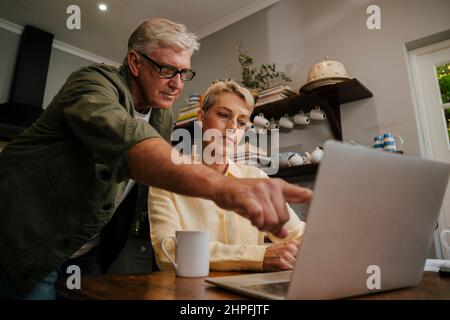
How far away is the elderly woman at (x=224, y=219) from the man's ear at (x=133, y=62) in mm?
420

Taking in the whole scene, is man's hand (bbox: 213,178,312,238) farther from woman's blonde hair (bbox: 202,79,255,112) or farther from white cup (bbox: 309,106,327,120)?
white cup (bbox: 309,106,327,120)

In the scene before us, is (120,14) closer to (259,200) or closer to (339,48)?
(339,48)

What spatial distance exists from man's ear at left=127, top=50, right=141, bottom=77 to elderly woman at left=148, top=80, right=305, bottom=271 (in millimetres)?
420

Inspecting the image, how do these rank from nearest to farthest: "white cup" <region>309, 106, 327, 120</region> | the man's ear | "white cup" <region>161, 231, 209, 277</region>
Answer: "white cup" <region>161, 231, 209, 277</region>, the man's ear, "white cup" <region>309, 106, 327, 120</region>

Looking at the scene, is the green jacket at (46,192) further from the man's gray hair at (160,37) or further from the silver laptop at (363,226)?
the silver laptop at (363,226)

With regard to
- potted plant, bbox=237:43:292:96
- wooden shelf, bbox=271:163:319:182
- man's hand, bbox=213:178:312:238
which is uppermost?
potted plant, bbox=237:43:292:96

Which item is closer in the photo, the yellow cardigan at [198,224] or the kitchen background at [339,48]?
the yellow cardigan at [198,224]

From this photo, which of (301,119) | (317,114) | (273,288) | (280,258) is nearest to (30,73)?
(301,119)

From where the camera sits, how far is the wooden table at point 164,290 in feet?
1.66

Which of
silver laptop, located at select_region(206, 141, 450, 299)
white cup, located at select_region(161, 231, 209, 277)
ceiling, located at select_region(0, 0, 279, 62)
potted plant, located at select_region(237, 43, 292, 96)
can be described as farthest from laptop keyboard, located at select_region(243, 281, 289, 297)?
ceiling, located at select_region(0, 0, 279, 62)

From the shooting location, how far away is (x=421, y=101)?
73.3 inches

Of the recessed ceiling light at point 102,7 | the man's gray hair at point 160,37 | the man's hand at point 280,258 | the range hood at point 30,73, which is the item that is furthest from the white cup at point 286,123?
the range hood at point 30,73

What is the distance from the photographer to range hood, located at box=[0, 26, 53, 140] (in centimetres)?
298
